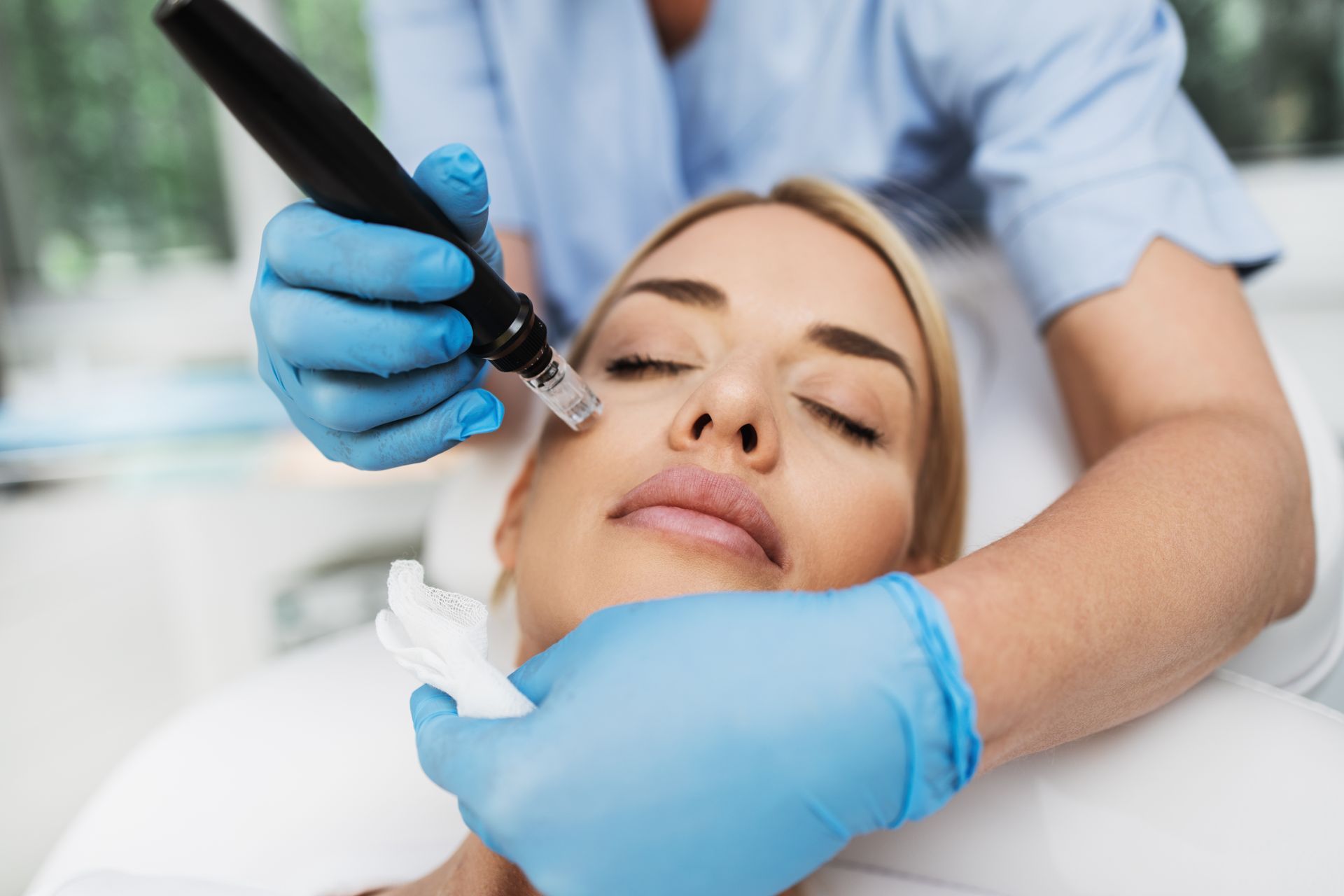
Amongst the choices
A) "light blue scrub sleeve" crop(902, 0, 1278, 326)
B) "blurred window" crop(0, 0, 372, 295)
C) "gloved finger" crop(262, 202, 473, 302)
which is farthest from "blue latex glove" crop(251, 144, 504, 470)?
"blurred window" crop(0, 0, 372, 295)

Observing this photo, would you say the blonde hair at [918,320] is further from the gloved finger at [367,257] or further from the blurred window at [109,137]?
the blurred window at [109,137]

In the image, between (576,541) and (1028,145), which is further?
(1028,145)

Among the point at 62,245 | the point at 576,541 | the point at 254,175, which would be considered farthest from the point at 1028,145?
the point at 62,245

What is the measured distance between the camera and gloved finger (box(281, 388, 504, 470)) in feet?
2.34

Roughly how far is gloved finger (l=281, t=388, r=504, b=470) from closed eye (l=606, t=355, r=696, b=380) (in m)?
0.17

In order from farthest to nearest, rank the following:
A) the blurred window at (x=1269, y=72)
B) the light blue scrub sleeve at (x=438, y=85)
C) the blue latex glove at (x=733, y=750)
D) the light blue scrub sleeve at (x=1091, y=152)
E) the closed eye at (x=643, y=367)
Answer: the blurred window at (x=1269, y=72), the light blue scrub sleeve at (x=438, y=85), the light blue scrub sleeve at (x=1091, y=152), the closed eye at (x=643, y=367), the blue latex glove at (x=733, y=750)

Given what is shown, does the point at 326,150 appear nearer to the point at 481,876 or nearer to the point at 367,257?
the point at 367,257

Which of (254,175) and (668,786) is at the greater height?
(254,175)

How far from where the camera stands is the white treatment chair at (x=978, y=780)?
0.70 meters

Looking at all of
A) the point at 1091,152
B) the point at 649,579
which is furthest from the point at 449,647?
the point at 1091,152

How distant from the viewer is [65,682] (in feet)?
4.26

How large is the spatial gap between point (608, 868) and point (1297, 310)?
6.13ft

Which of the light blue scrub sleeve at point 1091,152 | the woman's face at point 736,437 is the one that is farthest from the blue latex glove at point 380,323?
the light blue scrub sleeve at point 1091,152

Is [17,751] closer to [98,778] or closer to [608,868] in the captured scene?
[98,778]
